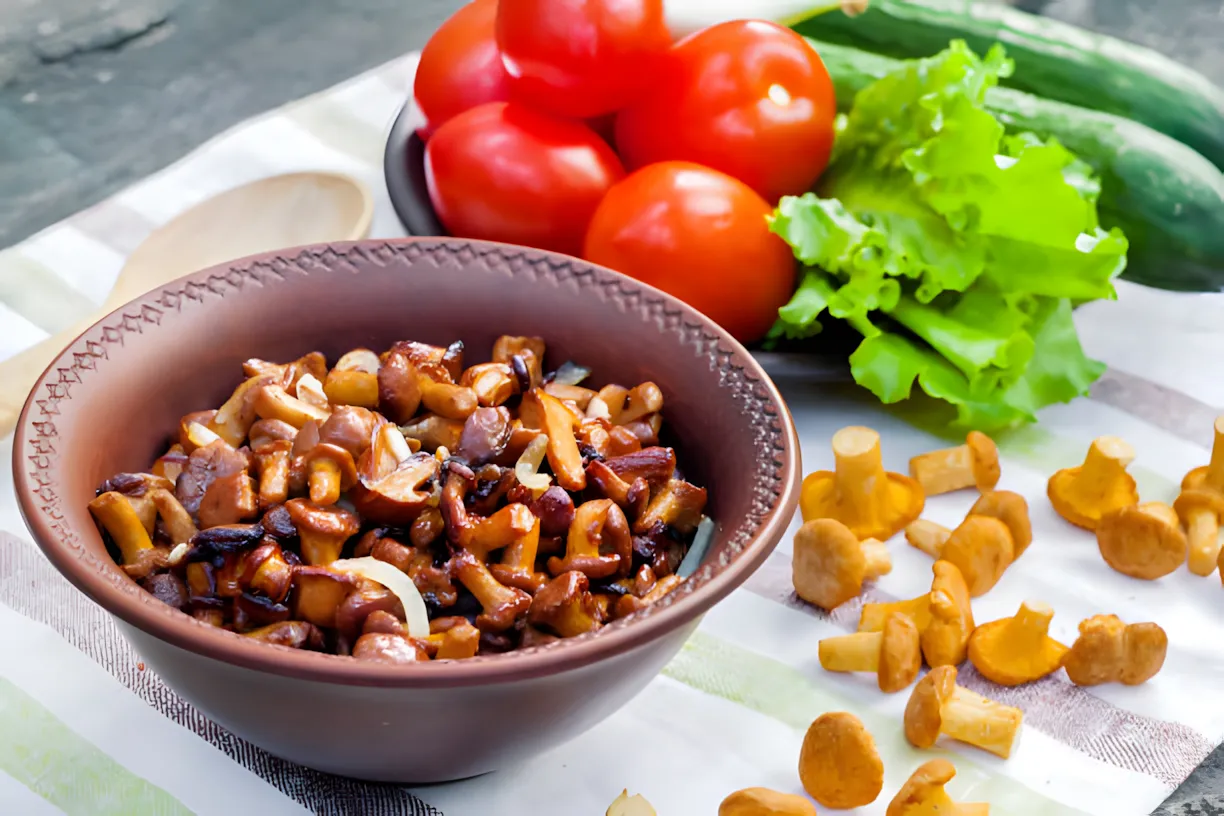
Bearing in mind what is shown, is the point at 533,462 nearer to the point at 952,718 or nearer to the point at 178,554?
the point at 178,554

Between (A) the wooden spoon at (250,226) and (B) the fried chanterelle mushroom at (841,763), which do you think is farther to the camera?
(A) the wooden spoon at (250,226)

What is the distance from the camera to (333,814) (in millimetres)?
853

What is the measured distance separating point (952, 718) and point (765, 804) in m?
0.18

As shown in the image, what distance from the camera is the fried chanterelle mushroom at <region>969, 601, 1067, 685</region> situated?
0.96m

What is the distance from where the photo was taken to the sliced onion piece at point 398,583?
2.56ft

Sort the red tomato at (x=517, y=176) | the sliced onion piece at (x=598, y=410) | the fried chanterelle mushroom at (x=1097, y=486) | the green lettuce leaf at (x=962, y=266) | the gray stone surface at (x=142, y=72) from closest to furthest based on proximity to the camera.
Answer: the sliced onion piece at (x=598, y=410) < the fried chanterelle mushroom at (x=1097, y=486) < the green lettuce leaf at (x=962, y=266) < the red tomato at (x=517, y=176) < the gray stone surface at (x=142, y=72)

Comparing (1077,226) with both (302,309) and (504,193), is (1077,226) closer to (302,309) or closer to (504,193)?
(504,193)

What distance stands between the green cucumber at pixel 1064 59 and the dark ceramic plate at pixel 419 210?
1.77 ft

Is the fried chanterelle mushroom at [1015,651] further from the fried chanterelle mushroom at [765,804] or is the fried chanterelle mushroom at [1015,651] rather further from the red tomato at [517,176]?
the red tomato at [517,176]

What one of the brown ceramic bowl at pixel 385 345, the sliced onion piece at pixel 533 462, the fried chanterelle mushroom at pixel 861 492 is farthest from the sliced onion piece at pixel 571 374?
the fried chanterelle mushroom at pixel 861 492

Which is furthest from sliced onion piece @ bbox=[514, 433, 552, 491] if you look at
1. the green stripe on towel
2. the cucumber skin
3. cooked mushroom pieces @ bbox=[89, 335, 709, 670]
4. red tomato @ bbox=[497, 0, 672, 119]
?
the cucumber skin

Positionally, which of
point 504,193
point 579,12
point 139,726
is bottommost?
point 139,726

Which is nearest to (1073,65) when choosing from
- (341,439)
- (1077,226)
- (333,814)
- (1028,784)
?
(1077,226)

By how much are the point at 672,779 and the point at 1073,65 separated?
3.57 feet
